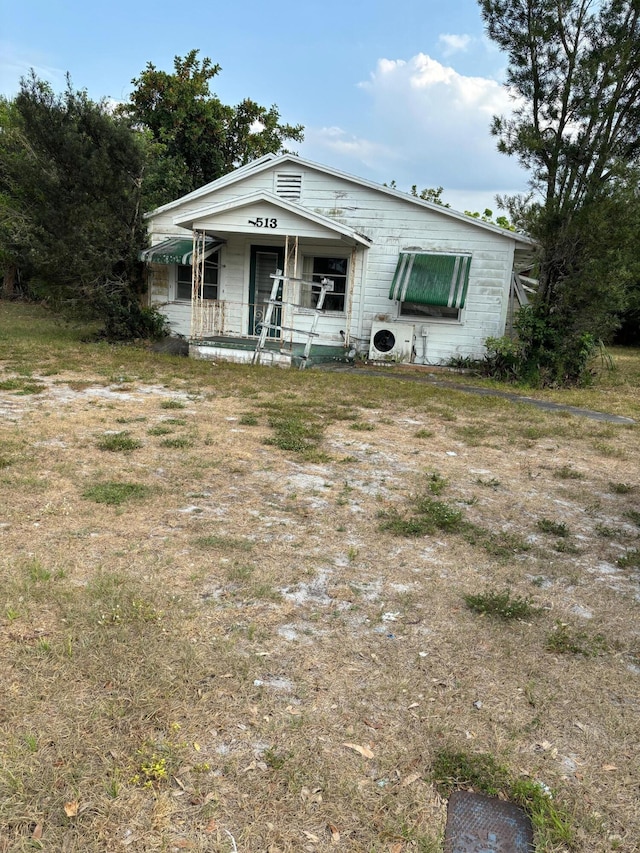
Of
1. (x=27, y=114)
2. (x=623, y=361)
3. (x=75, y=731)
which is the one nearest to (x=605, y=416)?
(x=75, y=731)

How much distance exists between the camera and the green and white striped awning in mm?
13516

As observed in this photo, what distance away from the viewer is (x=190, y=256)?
1346 centimetres

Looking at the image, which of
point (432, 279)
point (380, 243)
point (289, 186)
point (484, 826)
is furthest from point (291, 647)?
→ point (289, 186)

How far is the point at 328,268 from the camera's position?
14008 mm

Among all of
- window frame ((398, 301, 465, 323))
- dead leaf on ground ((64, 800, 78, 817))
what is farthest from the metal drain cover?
window frame ((398, 301, 465, 323))

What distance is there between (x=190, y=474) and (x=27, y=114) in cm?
1095

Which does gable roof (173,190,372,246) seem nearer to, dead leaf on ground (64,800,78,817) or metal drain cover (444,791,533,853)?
metal drain cover (444,791,533,853)

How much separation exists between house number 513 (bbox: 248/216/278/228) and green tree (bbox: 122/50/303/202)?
34.2ft

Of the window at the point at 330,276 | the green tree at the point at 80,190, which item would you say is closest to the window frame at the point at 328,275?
the window at the point at 330,276

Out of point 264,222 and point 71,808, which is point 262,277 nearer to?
point 264,222

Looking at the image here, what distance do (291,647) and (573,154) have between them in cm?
1103

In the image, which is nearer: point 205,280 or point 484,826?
point 484,826

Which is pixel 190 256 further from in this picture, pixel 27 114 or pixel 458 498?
pixel 458 498

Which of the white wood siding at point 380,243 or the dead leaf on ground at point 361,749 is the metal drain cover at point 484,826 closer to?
the dead leaf on ground at point 361,749
